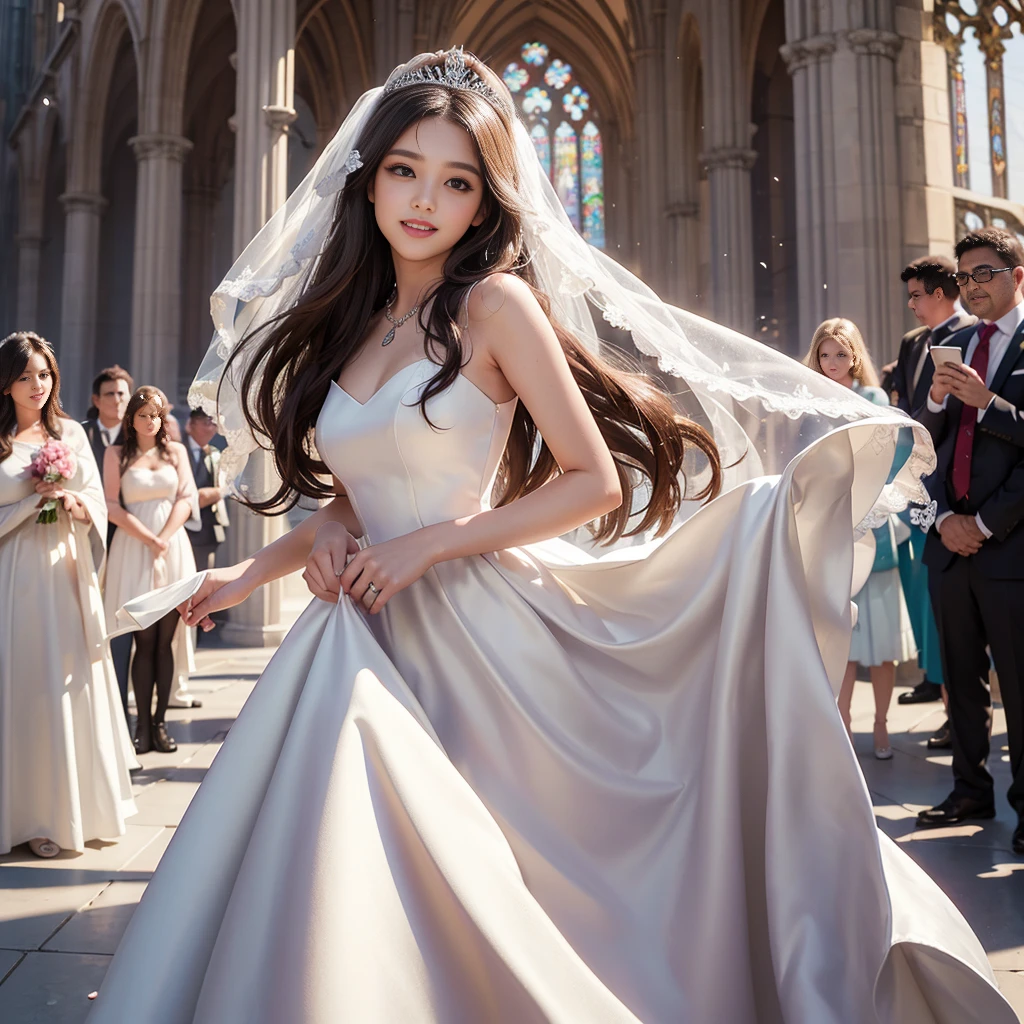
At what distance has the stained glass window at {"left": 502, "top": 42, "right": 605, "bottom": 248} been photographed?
2484cm

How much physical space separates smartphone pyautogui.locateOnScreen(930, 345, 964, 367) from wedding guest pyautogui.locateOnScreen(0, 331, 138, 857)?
10.1 feet

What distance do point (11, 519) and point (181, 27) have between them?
43.4 ft

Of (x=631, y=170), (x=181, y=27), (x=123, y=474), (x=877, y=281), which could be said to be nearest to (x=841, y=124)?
(x=877, y=281)

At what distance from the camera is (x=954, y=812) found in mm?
3738

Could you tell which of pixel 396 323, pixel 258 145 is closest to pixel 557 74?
pixel 258 145

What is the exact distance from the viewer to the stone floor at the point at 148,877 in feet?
7.89

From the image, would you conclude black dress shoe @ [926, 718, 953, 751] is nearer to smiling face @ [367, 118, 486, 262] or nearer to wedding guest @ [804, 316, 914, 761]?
wedding guest @ [804, 316, 914, 761]

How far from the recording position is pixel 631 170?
72.8 ft

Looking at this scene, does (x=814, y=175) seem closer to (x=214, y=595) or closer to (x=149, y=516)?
(x=149, y=516)

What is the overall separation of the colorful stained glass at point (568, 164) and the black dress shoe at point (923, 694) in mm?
20280

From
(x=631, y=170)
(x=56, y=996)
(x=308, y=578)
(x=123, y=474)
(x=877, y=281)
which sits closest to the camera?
(x=308, y=578)

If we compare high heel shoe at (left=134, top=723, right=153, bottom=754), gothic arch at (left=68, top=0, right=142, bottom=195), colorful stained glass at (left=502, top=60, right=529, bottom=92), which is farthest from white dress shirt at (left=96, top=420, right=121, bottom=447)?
colorful stained glass at (left=502, top=60, right=529, bottom=92)

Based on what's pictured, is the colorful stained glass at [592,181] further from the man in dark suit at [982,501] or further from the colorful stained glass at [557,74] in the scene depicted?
the man in dark suit at [982,501]

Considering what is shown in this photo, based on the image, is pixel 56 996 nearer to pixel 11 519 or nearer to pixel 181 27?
pixel 11 519
